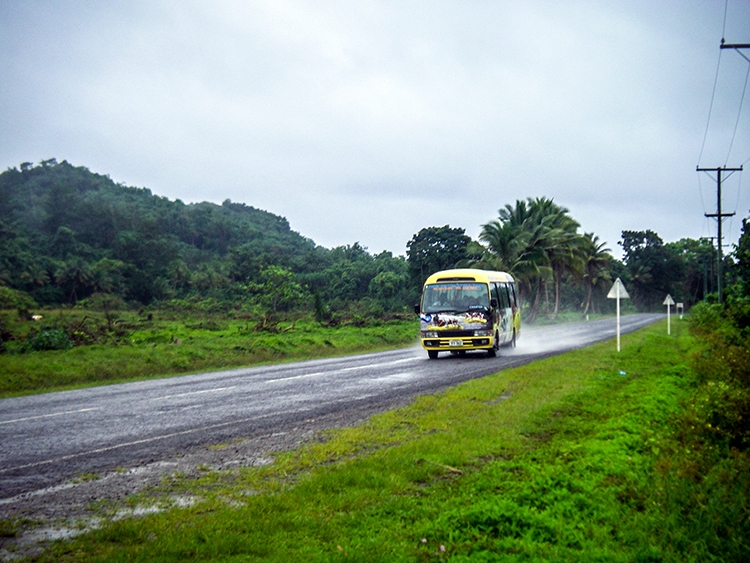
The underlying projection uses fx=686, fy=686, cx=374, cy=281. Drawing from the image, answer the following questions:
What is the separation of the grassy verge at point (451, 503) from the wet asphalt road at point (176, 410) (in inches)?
65.8

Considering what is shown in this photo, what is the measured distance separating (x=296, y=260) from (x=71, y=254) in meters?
23.6

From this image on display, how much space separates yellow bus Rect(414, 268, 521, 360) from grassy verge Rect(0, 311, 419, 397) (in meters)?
5.97

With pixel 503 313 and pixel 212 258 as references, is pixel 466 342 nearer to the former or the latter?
pixel 503 313

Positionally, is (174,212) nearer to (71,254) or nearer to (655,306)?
(71,254)

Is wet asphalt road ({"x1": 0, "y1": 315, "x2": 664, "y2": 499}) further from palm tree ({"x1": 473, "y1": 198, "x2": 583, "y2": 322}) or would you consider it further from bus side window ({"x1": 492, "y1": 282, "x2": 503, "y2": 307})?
palm tree ({"x1": 473, "y1": 198, "x2": 583, "y2": 322})

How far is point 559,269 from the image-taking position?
62906mm

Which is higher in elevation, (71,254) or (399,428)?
(71,254)

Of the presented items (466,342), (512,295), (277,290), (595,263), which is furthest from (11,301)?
(595,263)

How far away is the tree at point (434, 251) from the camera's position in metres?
62.2

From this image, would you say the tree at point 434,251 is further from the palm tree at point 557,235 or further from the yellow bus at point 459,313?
the yellow bus at point 459,313

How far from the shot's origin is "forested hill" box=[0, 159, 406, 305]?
5341 centimetres

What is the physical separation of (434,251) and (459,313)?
39.9m

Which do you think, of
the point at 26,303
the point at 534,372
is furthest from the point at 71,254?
the point at 534,372

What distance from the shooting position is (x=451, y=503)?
19.7 feet
